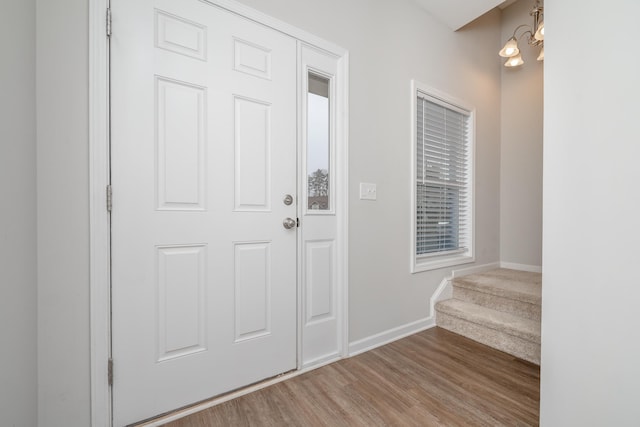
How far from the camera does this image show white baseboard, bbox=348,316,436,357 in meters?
1.92

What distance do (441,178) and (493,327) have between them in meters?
1.41

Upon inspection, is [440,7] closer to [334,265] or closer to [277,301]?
[334,265]

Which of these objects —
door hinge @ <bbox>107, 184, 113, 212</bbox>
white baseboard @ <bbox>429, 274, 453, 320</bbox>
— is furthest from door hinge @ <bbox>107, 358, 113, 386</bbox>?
white baseboard @ <bbox>429, 274, 453, 320</bbox>

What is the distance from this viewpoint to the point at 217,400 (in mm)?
1394

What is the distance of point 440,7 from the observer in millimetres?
2338
